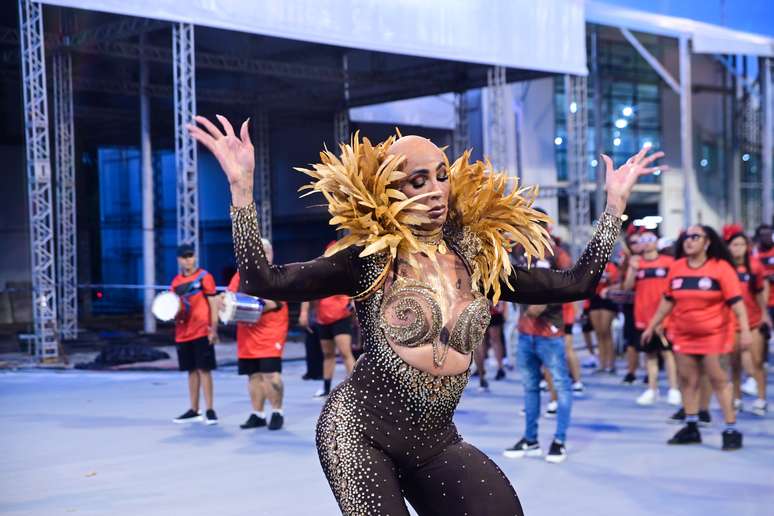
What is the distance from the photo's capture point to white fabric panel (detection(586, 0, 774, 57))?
22.7 metres

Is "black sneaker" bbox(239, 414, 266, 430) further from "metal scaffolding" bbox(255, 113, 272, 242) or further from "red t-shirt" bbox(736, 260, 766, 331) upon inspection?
"metal scaffolding" bbox(255, 113, 272, 242)

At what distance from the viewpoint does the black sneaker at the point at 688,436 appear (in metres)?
7.52

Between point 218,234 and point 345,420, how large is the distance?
2862 centimetres

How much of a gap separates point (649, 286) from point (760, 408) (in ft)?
5.62

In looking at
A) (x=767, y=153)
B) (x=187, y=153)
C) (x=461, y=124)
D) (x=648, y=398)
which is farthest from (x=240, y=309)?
(x=767, y=153)

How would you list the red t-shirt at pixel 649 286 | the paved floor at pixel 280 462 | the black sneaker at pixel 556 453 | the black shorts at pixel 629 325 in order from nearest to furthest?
the paved floor at pixel 280 462 < the black sneaker at pixel 556 453 < the red t-shirt at pixel 649 286 < the black shorts at pixel 629 325

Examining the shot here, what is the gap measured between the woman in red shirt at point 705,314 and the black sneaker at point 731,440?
0.24ft

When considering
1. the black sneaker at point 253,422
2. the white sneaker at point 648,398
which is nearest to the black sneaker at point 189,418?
the black sneaker at point 253,422

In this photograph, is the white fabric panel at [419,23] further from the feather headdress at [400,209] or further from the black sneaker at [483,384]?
the feather headdress at [400,209]

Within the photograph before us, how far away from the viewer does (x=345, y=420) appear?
281cm

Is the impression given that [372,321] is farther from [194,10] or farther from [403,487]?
[194,10]

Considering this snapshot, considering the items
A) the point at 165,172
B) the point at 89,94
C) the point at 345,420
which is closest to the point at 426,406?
the point at 345,420

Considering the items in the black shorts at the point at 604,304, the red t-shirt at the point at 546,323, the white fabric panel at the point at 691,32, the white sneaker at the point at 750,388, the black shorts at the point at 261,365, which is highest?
the white fabric panel at the point at 691,32

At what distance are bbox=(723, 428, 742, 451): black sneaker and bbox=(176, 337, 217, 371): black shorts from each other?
4618mm
